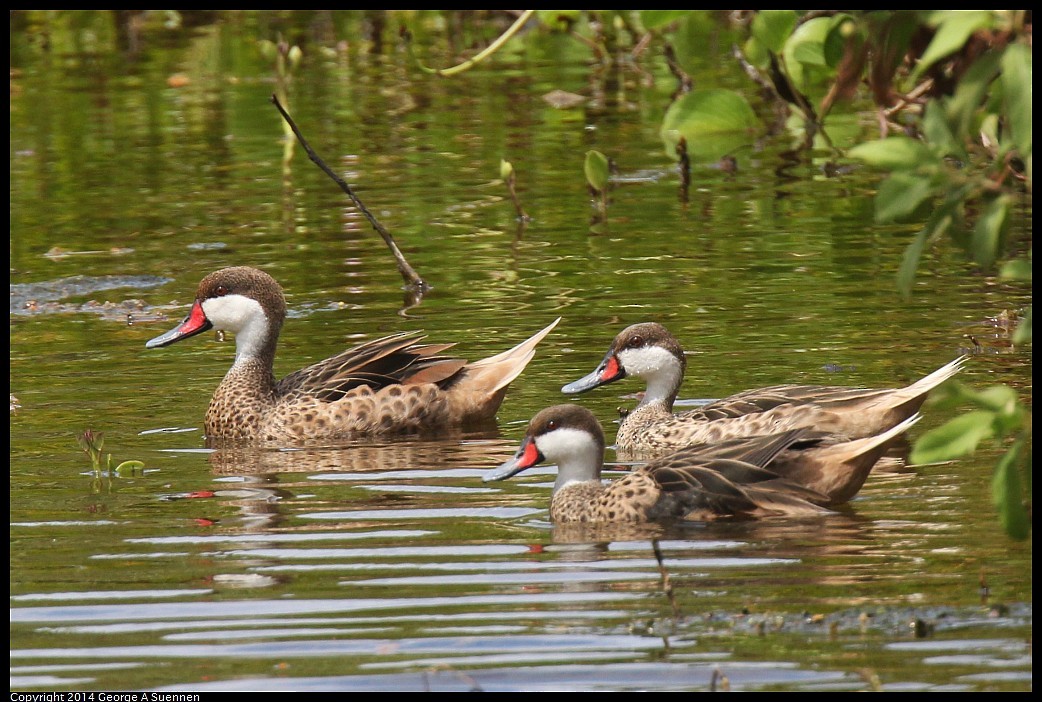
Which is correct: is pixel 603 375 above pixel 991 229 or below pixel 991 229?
below

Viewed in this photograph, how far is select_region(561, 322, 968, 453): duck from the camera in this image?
870 cm

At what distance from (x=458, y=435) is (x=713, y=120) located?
11.7 feet

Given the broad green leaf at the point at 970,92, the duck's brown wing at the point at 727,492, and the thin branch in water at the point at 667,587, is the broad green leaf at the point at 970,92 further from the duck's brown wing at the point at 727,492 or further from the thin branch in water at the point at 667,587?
the duck's brown wing at the point at 727,492

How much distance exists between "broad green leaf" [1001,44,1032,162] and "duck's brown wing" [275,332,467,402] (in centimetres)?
588

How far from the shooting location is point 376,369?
32.9 feet

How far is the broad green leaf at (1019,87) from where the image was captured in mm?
4293

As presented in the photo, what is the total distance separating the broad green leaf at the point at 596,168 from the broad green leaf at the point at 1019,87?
915 centimetres

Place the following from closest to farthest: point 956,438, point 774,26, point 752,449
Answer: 1. point 956,438
2. point 774,26
3. point 752,449

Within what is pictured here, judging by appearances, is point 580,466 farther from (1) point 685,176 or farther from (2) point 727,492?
(1) point 685,176

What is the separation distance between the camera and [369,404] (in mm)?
9867

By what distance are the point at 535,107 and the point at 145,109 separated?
4.66 metres

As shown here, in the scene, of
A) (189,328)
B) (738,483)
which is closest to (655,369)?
(738,483)

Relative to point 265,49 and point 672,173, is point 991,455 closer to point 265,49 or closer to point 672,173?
point 672,173

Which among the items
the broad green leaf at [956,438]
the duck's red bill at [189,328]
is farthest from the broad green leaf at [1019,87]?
the duck's red bill at [189,328]
